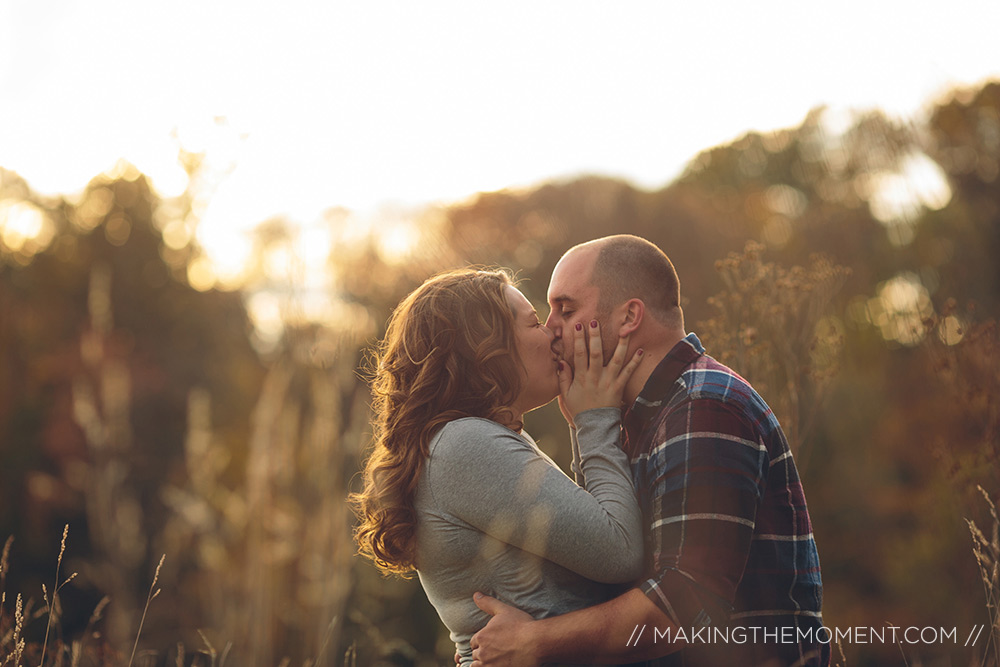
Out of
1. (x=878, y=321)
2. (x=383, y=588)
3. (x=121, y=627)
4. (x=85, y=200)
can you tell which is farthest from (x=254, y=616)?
(x=85, y=200)

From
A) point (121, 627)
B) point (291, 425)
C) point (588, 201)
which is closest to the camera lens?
point (121, 627)

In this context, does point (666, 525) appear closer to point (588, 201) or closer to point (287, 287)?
point (287, 287)

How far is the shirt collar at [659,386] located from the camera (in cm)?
270

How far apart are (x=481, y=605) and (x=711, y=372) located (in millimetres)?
978

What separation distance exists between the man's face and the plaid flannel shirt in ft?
1.15

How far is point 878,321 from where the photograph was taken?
14.0 meters

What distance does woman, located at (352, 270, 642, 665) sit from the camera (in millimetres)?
2369

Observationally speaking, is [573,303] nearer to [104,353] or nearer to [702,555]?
[702,555]

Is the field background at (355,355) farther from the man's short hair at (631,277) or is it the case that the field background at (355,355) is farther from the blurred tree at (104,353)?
the man's short hair at (631,277)

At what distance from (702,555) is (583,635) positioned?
0.40 m

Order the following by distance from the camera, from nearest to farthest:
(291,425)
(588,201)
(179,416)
Result: 1. (291,425)
2. (179,416)
3. (588,201)

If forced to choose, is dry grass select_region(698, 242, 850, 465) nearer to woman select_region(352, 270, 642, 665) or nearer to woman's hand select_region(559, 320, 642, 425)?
woman's hand select_region(559, 320, 642, 425)

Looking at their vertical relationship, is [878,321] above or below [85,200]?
below

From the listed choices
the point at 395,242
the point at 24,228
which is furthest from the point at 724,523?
the point at 24,228
